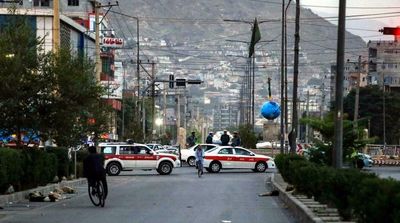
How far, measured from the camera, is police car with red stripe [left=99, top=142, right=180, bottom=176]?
47.9 m

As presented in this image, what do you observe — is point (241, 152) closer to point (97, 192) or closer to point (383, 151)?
point (97, 192)

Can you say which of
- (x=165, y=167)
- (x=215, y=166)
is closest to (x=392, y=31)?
(x=165, y=167)

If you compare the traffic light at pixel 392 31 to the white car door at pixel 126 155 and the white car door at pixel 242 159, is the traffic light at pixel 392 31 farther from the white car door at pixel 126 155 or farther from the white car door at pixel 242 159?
the white car door at pixel 242 159

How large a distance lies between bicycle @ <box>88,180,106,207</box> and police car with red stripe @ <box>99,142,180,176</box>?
23.6 meters

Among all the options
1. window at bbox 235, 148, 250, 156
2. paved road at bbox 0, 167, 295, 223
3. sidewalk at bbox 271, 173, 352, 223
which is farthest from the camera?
window at bbox 235, 148, 250, 156

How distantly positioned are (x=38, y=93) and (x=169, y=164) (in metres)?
19.8

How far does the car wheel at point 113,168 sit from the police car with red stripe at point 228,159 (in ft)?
17.8

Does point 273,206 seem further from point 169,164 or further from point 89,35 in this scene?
point 89,35

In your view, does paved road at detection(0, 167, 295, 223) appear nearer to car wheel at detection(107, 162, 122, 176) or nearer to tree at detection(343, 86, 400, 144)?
car wheel at detection(107, 162, 122, 176)

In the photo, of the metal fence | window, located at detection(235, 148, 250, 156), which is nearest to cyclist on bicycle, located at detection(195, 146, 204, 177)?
window, located at detection(235, 148, 250, 156)

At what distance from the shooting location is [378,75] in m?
159

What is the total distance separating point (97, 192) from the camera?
78.9 feet

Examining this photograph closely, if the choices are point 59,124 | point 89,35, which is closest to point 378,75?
point 89,35

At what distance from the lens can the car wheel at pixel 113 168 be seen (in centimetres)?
4794
